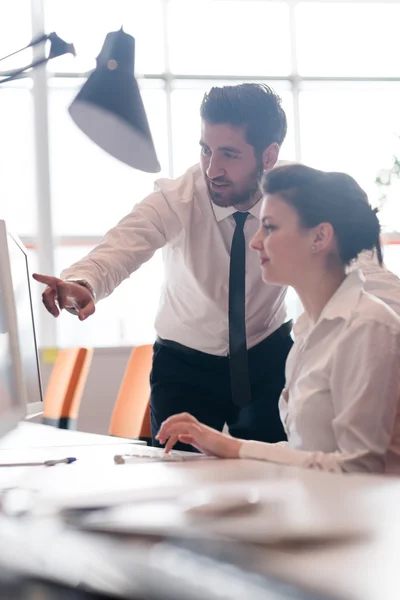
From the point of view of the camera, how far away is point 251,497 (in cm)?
75

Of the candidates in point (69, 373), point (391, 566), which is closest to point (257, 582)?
point (391, 566)

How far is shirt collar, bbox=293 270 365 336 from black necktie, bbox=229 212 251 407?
0.67 metres

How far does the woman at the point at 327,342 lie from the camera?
1.36m

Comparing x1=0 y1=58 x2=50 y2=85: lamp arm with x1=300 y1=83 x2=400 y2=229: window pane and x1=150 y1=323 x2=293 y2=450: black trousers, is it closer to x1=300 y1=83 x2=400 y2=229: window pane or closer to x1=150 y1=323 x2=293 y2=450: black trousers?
x1=150 y1=323 x2=293 y2=450: black trousers

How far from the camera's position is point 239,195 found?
2.29m

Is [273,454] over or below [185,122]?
below

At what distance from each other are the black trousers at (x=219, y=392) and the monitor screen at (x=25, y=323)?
1.99 ft

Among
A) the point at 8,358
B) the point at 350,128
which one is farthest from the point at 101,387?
the point at 8,358

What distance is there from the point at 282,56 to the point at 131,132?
5366 mm

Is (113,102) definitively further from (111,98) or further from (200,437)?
(200,437)

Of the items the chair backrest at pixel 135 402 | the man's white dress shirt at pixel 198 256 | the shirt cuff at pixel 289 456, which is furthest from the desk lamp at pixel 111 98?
the chair backrest at pixel 135 402

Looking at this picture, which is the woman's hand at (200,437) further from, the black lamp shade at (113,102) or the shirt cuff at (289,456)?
the black lamp shade at (113,102)

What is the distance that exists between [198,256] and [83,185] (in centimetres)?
418

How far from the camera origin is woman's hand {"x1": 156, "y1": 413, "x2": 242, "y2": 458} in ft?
Answer: 4.33
